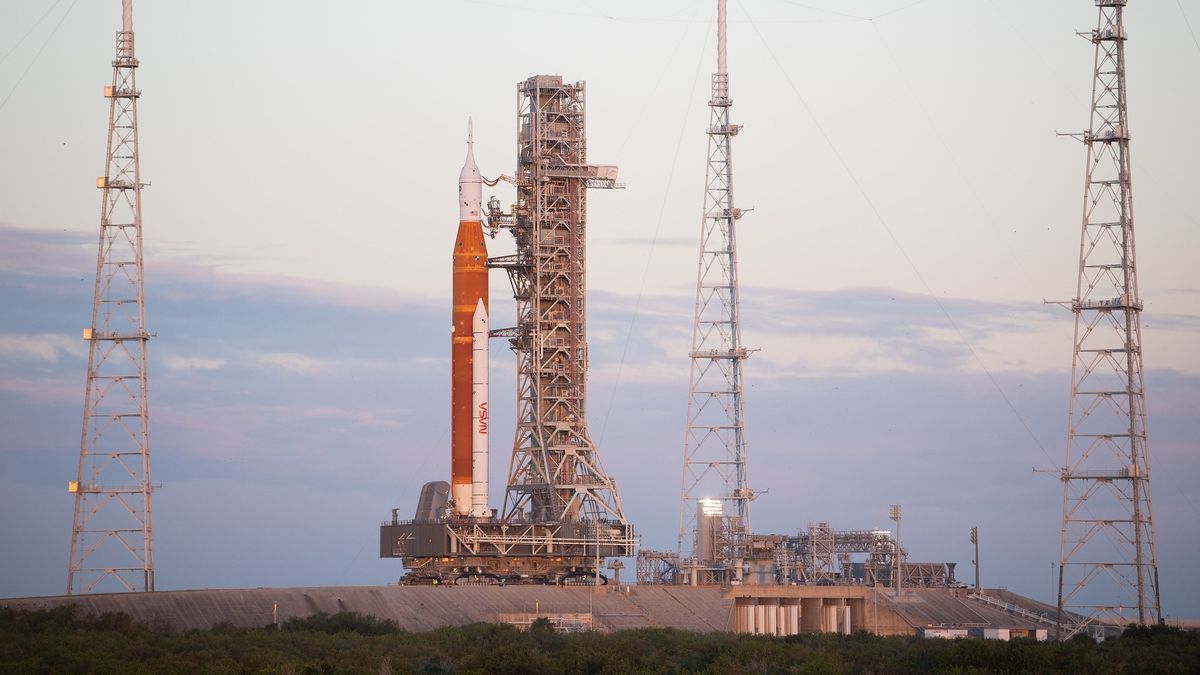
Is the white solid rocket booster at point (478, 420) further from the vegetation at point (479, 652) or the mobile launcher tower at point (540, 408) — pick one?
the vegetation at point (479, 652)

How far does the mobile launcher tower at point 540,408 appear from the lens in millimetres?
84438

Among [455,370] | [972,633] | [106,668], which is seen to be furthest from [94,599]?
[972,633]

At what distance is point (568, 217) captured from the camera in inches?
3516

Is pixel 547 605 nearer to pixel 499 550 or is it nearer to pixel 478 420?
pixel 499 550

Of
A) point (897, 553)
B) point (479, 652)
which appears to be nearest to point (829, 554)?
point (897, 553)

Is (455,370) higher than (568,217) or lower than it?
lower

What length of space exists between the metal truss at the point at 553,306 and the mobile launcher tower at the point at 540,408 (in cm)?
4

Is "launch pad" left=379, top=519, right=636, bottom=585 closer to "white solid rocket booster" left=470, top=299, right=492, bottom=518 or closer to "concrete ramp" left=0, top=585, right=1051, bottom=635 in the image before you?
"white solid rocket booster" left=470, top=299, right=492, bottom=518

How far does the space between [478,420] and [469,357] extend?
9.28 feet

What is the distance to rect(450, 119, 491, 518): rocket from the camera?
85.4 meters

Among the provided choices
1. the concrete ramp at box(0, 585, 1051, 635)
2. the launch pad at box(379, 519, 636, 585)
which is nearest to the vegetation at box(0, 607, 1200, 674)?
the concrete ramp at box(0, 585, 1051, 635)

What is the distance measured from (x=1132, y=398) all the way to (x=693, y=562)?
22107 mm

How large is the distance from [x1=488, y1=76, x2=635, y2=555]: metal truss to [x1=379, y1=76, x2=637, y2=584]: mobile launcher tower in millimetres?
45

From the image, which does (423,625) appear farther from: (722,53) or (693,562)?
(722,53)
